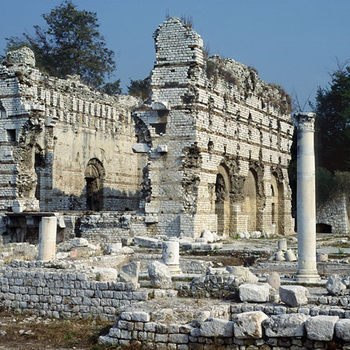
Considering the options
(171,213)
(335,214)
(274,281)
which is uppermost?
(335,214)

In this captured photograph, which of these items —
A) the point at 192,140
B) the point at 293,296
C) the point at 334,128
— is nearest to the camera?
the point at 293,296

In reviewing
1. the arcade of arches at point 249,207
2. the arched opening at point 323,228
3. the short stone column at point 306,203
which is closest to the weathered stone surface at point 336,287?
the short stone column at point 306,203

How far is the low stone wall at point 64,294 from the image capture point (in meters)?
10.5

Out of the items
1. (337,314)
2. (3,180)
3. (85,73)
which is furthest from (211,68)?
(85,73)

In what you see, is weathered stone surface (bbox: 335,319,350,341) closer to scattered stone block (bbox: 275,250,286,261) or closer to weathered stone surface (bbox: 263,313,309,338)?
weathered stone surface (bbox: 263,313,309,338)

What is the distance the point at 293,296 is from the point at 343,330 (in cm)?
158

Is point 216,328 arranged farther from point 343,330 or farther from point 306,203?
point 306,203

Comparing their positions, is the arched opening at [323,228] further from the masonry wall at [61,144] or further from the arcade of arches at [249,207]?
the masonry wall at [61,144]

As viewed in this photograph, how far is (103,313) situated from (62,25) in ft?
125

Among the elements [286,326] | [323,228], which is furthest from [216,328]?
[323,228]

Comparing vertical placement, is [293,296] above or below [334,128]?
below

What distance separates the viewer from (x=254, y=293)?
364 inches

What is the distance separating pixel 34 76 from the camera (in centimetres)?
2439

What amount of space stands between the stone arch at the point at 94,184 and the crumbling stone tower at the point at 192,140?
712 centimetres
